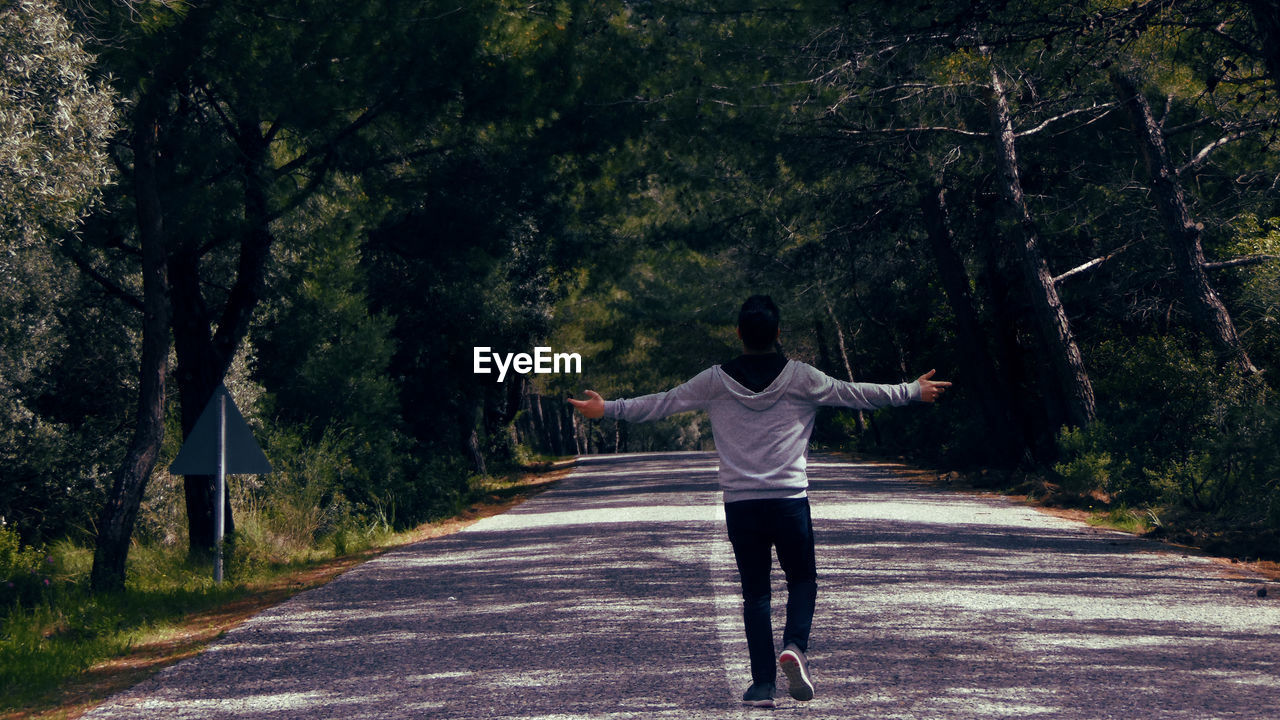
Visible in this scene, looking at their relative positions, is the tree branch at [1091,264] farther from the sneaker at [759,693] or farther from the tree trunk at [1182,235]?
the sneaker at [759,693]

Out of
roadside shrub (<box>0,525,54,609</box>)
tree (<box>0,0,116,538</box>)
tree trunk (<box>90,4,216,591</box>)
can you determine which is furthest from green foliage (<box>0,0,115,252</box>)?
roadside shrub (<box>0,525,54,609</box>)

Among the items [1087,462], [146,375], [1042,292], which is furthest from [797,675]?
[1042,292]

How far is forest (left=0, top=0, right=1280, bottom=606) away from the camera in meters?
12.8

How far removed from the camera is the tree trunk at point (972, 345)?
26.8 m

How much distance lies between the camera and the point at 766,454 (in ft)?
20.2

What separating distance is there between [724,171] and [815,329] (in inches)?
1211

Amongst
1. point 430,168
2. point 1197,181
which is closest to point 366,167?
point 430,168

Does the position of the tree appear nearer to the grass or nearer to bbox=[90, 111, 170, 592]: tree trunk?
bbox=[90, 111, 170, 592]: tree trunk

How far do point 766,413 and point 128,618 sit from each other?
23.6 feet

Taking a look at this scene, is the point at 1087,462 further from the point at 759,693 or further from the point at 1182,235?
the point at 759,693

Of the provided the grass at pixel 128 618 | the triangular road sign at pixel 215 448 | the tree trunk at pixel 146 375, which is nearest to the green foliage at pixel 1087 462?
the grass at pixel 128 618

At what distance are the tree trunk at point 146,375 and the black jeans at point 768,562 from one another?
8368 mm

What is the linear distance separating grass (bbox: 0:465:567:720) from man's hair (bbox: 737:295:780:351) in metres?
4.40

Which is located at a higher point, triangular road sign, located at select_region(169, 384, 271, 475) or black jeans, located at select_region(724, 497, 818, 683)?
triangular road sign, located at select_region(169, 384, 271, 475)
